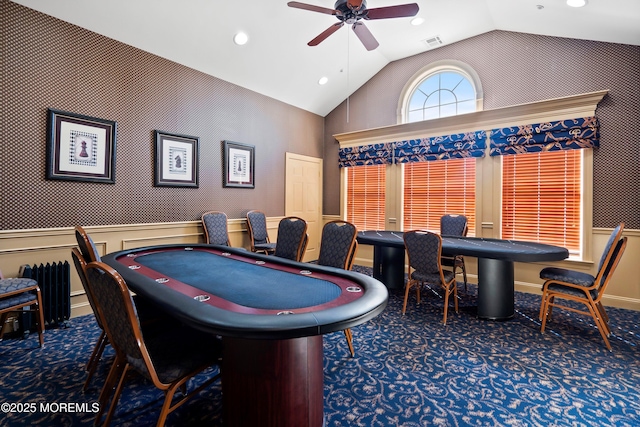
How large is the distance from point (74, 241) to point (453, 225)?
16.4 ft

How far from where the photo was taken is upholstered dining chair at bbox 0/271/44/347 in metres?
2.53

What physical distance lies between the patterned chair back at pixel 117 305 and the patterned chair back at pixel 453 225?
14.1 ft

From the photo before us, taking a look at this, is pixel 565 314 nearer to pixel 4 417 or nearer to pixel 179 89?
pixel 4 417

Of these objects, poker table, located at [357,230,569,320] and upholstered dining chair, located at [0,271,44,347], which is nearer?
upholstered dining chair, located at [0,271,44,347]

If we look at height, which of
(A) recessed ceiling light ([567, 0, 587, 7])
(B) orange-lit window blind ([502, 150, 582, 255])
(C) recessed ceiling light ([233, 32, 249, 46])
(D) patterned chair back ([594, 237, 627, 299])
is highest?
(C) recessed ceiling light ([233, 32, 249, 46])

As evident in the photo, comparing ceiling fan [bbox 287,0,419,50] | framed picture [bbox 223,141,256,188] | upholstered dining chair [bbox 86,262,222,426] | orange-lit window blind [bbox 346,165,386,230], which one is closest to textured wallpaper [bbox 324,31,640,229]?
orange-lit window blind [bbox 346,165,386,230]

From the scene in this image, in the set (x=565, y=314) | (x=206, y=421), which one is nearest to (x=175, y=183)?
(x=206, y=421)

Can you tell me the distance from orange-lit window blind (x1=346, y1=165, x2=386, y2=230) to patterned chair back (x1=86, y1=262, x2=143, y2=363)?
201 inches

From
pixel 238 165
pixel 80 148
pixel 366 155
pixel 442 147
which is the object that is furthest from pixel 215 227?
pixel 442 147

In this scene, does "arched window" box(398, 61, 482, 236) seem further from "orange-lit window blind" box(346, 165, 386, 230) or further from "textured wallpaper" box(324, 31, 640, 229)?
"orange-lit window blind" box(346, 165, 386, 230)

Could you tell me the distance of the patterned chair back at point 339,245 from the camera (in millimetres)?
2846

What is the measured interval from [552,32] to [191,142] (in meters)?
5.17

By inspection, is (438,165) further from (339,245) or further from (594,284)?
(339,245)

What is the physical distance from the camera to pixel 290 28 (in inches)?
169
